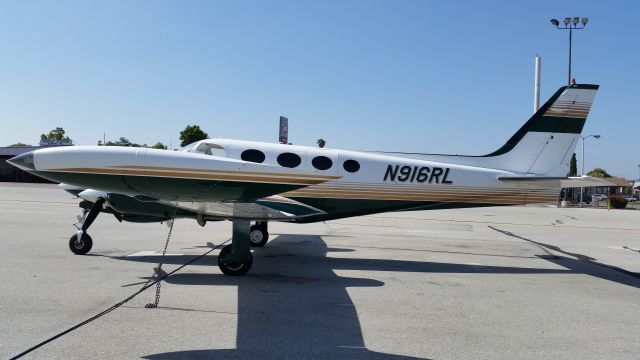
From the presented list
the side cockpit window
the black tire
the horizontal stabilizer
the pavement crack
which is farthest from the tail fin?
the black tire

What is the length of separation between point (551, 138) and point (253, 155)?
7036 mm

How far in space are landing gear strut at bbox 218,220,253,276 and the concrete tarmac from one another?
240 mm

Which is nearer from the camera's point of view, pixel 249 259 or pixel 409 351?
pixel 409 351

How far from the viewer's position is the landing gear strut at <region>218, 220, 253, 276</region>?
27.0 feet

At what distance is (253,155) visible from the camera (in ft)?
34.6

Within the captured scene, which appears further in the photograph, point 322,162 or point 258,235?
point 258,235

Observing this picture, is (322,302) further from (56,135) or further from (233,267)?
(56,135)

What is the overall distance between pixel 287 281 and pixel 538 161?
691 cm

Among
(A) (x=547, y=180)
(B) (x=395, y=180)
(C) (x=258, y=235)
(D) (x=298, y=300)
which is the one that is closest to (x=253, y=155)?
(C) (x=258, y=235)

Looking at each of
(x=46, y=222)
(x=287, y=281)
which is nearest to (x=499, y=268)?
(x=287, y=281)

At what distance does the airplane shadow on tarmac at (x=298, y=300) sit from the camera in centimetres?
476

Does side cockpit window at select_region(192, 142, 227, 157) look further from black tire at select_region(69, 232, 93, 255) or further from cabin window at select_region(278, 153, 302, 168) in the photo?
black tire at select_region(69, 232, 93, 255)

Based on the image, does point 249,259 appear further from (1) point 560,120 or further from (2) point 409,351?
(1) point 560,120

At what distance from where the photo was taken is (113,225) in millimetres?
→ 15898
